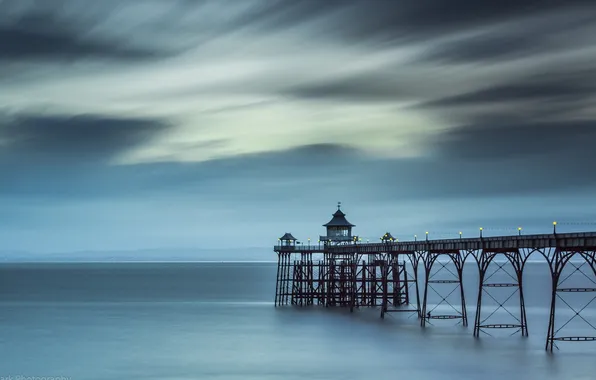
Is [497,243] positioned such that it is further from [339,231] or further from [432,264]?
[339,231]

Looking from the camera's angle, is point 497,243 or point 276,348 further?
point 276,348

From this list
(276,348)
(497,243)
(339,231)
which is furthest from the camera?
(339,231)

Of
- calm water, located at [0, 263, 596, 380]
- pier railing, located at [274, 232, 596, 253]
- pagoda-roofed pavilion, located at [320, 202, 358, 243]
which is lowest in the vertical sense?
calm water, located at [0, 263, 596, 380]

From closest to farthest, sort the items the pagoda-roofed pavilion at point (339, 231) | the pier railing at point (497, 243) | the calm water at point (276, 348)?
the pier railing at point (497, 243) → the calm water at point (276, 348) → the pagoda-roofed pavilion at point (339, 231)

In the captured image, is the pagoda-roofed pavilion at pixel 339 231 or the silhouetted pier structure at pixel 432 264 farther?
the pagoda-roofed pavilion at pixel 339 231

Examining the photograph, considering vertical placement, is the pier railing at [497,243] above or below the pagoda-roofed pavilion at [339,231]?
below

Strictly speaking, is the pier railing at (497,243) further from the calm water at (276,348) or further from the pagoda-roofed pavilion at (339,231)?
the pagoda-roofed pavilion at (339,231)

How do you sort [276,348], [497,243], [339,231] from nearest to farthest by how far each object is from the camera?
[497,243]
[276,348]
[339,231]

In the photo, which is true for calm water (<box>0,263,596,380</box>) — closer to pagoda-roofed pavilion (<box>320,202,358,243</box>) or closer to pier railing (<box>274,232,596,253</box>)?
pier railing (<box>274,232,596,253</box>)

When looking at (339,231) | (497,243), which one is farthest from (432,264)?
(339,231)

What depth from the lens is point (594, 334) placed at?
7306 cm

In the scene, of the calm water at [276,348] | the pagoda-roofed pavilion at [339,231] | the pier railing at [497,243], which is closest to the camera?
the pier railing at [497,243]

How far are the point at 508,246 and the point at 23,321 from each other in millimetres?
53908

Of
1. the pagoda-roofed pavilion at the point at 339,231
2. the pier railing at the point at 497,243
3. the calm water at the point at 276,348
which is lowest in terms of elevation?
the calm water at the point at 276,348
